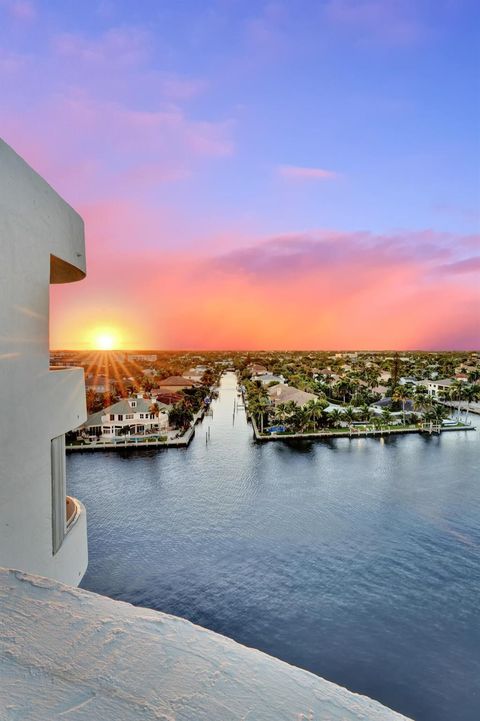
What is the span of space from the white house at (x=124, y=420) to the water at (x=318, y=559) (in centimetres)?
848

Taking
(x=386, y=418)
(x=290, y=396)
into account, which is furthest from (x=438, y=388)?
(x=290, y=396)

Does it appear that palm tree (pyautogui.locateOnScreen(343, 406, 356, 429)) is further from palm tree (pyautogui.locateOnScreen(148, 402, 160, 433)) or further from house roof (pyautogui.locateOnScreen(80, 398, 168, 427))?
house roof (pyautogui.locateOnScreen(80, 398, 168, 427))

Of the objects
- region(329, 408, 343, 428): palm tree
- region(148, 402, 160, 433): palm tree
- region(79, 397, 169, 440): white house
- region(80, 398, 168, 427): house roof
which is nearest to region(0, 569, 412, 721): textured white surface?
region(79, 397, 169, 440): white house

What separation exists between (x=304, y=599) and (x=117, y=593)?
31.1ft

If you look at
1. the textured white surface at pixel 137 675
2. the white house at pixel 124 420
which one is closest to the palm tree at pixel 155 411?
the white house at pixel 124 420

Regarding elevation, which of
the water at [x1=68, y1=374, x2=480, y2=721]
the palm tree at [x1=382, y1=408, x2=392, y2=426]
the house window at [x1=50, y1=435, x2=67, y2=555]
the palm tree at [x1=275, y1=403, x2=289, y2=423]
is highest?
the house window at [x1=50, y1=435, x2=67, y2=555]

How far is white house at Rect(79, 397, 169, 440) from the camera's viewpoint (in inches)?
2104

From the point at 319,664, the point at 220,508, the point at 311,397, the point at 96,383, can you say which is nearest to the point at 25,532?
the point at 319,664

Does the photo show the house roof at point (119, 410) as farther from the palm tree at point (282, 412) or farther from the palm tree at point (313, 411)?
the palm tree at point (313, 411)

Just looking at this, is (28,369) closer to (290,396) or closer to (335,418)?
(335,418)

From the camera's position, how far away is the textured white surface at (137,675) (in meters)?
2.01

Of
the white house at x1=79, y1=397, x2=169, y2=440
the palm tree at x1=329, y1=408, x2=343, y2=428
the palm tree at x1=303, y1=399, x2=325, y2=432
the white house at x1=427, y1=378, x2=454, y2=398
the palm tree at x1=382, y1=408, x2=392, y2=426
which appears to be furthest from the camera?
the white house at x1=427, y1=378, x2=454, y2=398

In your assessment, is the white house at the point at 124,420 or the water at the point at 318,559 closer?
the water at the point at 318,559

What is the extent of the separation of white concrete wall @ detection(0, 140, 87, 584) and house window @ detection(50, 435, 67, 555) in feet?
1.00
